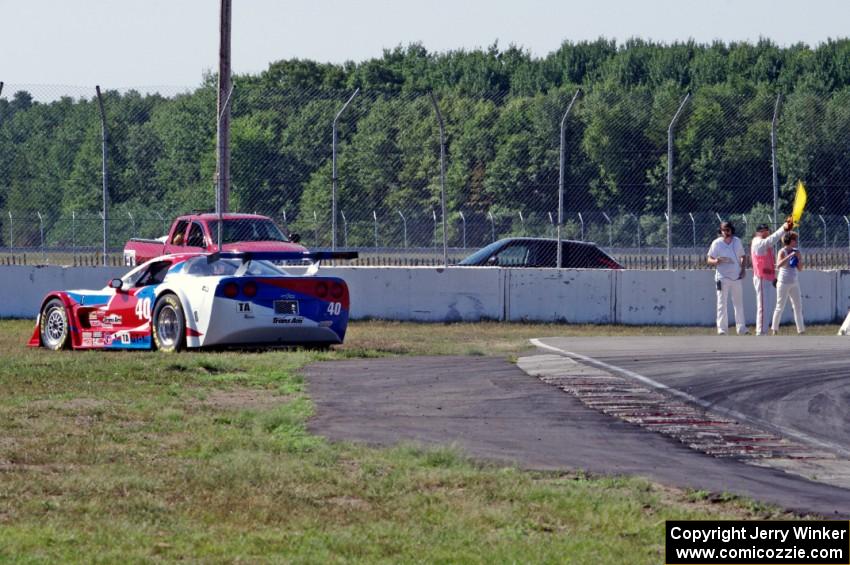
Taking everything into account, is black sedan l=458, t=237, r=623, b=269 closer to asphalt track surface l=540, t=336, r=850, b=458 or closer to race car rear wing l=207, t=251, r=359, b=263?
asphalt track surface l=540, t=336, r=850, b=458

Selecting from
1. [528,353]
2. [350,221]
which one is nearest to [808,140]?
[350,221]

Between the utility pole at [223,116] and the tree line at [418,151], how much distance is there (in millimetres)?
489

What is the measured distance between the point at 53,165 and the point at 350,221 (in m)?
5.17

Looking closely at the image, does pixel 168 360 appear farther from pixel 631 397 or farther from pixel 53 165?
pixel 53 165

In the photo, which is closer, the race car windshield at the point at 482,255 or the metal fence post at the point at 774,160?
the metal fence post at the point at 774,160

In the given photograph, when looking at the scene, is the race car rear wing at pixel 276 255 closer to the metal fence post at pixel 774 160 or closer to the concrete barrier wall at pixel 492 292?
the concrete barrier wall at pixel 492 292

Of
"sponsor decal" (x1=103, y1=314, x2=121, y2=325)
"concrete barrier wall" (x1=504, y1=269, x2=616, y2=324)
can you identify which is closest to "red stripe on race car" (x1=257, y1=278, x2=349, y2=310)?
"sponsor decal" (x1=103, y1=314, x2=121, y2=325)

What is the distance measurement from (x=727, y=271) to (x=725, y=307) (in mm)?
499

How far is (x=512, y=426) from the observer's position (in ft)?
31.0

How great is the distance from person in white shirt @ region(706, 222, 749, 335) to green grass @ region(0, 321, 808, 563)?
1062 centimetres

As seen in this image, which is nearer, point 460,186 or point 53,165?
point 53,165

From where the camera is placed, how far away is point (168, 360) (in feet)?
44.0

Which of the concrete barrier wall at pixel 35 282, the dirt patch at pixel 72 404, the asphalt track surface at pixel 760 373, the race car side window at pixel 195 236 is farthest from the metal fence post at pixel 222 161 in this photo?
the dirt patch at pixel 72 404

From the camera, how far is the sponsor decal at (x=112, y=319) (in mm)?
15250
